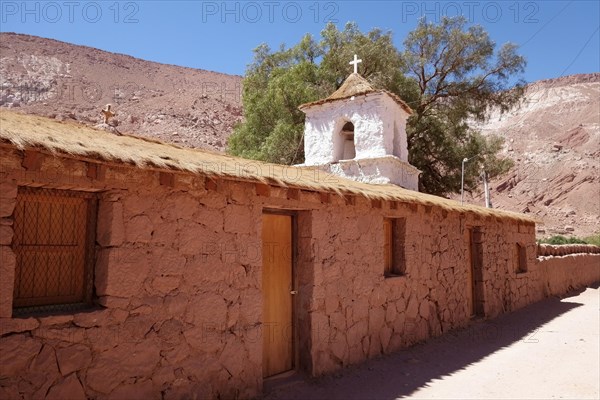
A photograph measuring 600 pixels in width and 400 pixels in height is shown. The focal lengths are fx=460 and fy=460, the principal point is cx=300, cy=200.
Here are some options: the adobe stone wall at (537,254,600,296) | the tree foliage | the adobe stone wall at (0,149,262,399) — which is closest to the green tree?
the tree foliage

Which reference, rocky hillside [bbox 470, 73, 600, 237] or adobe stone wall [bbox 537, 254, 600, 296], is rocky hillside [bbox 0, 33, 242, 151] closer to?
rocky hillside [bbox 470, 73, 600, 237]

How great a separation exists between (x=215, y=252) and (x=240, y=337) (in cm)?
89

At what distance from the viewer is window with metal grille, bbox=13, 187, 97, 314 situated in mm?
3311

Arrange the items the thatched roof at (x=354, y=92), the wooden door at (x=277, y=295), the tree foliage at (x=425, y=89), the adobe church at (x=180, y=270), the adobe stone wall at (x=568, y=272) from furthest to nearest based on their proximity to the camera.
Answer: the tree foliage at (x=425, y=89)
the adobe stone wall at (x=568, y=272)
the thatched roof at (x=354, y=92)
the wooden door at (x=277, y=295)
the adobe church at (x=180, y=270)

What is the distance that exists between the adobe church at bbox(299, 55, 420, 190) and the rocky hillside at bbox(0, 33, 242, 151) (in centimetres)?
2300

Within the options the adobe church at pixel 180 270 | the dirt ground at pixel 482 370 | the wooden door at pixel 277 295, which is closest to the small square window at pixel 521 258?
the dirt ground at pixel 482 370

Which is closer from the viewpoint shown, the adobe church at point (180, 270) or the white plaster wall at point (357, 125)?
the adobe church at point (180, 270)

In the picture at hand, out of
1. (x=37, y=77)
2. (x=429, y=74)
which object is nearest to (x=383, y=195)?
(x=429, y=74)

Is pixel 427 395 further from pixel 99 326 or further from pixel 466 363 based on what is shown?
pixel 99 326

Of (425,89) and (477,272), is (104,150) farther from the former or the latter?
(425,89)

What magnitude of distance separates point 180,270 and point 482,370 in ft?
14.4

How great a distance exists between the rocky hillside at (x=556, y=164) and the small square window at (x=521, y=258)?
22337mm

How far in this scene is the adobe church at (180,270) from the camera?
326cm

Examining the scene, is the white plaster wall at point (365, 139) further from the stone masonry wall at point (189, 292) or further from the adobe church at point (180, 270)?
the stone masonry wall at point (189, 292)
